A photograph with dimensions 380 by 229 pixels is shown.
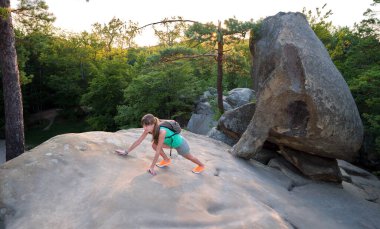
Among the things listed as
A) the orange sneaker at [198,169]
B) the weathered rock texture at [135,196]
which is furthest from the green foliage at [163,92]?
the orange sneaker at [198,169]

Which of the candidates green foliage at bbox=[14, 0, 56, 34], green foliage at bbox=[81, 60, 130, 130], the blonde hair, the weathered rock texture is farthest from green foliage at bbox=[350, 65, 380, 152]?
green foliage at bbox=[81, 60, 130, 130]

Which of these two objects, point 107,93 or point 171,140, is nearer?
point 171,140

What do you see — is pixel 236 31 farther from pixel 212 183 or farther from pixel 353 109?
pixel 212 183

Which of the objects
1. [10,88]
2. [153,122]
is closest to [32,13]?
[10,88]

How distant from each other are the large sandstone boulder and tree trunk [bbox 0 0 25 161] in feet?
25.0

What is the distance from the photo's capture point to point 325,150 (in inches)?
350

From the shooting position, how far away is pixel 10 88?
35.7 feet

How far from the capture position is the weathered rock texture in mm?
4520

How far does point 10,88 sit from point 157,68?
6104 mm

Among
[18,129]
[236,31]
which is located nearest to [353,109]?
[236,31]

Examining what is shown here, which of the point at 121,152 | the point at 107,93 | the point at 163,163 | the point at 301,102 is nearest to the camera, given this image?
the point at 163,163

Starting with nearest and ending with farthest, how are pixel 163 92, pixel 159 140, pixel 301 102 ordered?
pixel 159 140 → pixel 301 102 → pixel 163 92

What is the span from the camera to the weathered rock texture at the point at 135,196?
14.8ft

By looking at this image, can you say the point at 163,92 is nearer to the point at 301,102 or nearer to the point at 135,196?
the point at 301,102
